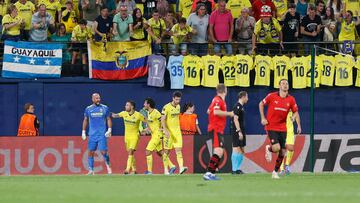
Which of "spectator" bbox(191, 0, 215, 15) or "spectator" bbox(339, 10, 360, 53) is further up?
"spectator" bbox(191, 0, 215, 15)

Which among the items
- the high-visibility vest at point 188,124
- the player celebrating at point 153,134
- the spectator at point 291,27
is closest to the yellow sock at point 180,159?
the player celebrating at point 153,134

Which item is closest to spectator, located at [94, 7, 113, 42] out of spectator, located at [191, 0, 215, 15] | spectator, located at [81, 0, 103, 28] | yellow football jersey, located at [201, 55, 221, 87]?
spectator, located at [81, 0, 103, 28]

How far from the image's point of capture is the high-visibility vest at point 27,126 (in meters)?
30.7

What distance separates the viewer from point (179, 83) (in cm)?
3197

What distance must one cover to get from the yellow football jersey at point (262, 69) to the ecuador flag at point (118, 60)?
298cm

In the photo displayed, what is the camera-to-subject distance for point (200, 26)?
31.4 meters

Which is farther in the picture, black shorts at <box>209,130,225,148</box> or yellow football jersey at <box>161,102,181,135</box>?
yellow football jersey at <box>161,102,181,135</box>

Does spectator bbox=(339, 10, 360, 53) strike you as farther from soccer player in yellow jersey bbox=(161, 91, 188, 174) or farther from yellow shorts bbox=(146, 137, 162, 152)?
yellow shorts bbox=(146, 137, 162, 152)

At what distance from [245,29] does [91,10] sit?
14.0ft

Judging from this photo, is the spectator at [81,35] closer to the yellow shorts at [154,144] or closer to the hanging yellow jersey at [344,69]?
the yellow shorts at [154,144]

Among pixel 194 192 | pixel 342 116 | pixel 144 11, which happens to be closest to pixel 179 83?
pixel 144 11

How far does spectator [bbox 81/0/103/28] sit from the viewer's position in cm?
3184

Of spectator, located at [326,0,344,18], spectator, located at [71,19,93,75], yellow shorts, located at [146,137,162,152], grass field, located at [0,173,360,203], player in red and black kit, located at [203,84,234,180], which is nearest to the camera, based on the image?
grass field, located at [0,173,360,203]

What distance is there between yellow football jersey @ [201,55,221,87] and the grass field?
822 cm
